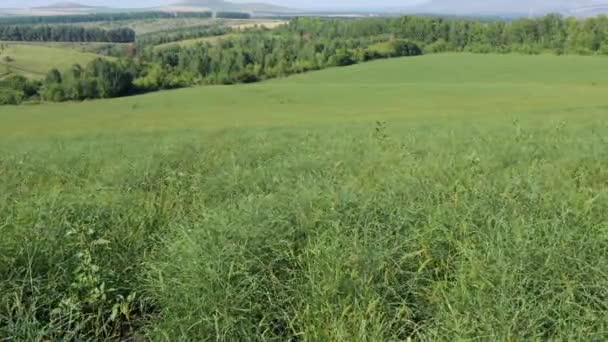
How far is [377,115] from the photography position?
3722 cm

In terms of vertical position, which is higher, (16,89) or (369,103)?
(369,103)

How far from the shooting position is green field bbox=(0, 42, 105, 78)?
343 feet

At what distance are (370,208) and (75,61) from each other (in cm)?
11802

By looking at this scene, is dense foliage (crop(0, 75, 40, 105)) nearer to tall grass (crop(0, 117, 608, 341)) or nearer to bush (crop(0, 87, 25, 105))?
bush (crop(0, 87, 25, 105))

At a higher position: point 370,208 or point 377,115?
point 370,208

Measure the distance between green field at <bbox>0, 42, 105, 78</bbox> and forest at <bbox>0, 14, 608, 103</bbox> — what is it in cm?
1582

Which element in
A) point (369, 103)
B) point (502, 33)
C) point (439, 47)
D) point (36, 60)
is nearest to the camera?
point (369, 103)

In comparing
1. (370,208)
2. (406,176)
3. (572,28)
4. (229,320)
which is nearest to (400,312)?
(229,320)

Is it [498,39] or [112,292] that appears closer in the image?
[112,292]

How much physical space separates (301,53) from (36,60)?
188 feet

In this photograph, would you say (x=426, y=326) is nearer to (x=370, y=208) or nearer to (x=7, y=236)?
(x=370, y=208)

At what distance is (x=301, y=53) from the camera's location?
105 meters

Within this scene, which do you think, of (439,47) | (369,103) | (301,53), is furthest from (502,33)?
(369,103)

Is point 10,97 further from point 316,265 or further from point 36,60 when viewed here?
point 316,265
